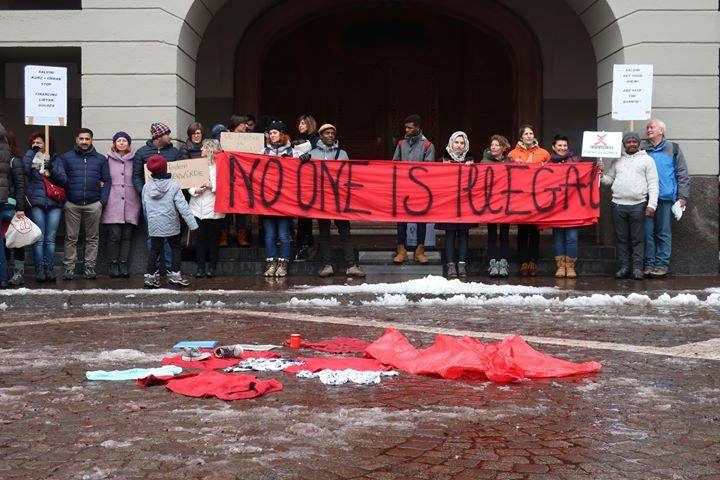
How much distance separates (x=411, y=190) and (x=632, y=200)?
9.40ft

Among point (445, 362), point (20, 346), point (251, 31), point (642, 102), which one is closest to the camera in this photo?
point (445, 362)

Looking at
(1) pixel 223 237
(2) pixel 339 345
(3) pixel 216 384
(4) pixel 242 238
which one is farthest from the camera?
(1) pixel 223 237

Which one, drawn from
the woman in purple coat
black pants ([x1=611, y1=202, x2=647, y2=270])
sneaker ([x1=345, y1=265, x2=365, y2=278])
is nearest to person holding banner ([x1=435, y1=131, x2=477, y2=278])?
sneaker ([x1=345, y1=265, x2=365, y2=278])

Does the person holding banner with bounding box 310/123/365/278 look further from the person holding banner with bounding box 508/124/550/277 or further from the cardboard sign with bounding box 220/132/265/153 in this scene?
the person holding banner with bounding box 508/124/550/277

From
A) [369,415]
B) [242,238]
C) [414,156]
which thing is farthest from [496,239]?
[369,415]

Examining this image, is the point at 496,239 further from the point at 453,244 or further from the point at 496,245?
the point at 453,244

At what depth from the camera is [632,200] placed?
12477mm

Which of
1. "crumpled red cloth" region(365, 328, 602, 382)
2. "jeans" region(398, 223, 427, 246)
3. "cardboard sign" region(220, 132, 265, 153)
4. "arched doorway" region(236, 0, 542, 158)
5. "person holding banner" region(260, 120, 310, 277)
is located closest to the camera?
"crumpled red cloth" region(365, 328, 602, 382)

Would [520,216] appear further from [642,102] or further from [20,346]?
[20,346]

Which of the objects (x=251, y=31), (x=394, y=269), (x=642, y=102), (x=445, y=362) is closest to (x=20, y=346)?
(x=445, y=362)

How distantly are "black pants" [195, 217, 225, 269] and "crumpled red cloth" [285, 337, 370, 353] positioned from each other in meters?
5.40

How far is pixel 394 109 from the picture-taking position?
1930 centimetres

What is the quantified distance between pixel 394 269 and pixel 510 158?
7.29ft

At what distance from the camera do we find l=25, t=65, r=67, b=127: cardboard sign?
1245 centimetres
